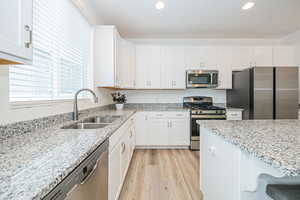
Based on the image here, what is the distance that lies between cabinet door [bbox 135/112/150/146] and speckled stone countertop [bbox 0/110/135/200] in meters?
2.39

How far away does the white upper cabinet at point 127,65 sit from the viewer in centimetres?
340

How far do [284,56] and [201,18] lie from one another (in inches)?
90.2

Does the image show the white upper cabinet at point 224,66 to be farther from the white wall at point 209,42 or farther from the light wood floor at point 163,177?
the light wood floor at point 163,177

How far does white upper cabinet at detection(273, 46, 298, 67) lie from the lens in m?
3.78

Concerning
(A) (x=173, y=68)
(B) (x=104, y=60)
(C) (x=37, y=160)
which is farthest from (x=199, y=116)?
(C) (x=37, y=160)

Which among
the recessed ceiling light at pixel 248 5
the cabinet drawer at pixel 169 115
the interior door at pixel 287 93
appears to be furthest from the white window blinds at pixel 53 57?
the interior door at pixel 287 93

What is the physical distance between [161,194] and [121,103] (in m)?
2.07

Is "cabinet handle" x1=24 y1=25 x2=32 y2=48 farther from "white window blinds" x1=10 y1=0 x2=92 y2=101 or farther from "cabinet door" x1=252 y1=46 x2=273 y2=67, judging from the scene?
"cabinet door" x1=252 y1=46 x2=273 y2=67

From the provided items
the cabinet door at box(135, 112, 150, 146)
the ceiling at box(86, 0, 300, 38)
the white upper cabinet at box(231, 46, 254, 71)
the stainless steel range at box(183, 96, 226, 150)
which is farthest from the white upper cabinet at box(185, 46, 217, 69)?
the cabinet door at box(135, 112, 150, 146)

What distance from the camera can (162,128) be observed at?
3.62 meters

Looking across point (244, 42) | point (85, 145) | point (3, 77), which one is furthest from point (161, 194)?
point (244, 42)

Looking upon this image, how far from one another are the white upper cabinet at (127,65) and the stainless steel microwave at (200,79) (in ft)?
4.10

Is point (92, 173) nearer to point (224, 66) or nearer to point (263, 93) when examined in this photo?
point (263, 93)

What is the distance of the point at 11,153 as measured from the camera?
0.83 meters
